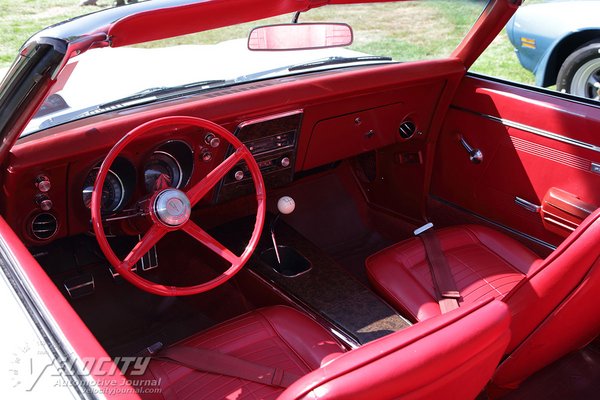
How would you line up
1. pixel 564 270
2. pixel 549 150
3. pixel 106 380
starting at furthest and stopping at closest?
pixel 549 150
pixel 564 270
pixel 106 380

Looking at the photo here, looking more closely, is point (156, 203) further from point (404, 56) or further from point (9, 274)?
point (404, 56)

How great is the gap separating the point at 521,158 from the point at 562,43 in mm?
2444

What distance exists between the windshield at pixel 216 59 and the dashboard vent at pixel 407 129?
325mm

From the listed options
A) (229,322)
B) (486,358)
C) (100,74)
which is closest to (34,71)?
(100,74)

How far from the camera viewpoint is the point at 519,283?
5.53 ft

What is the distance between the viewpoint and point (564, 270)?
1626mm

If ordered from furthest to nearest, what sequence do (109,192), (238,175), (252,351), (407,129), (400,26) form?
(400,26), (407,129), (238,175), (109,192), (252,351)

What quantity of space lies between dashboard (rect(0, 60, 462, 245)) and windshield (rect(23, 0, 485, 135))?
103 mm

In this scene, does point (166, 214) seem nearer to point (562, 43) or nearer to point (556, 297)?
point (556, 297)

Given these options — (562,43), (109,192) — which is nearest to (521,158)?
(109,192)

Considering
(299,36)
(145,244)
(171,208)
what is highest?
(299,36)

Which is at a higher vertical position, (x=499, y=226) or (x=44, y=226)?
(x=44, y=226)

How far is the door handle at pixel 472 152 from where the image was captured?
2941 millimetres

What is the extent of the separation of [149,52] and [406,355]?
5.92ft
